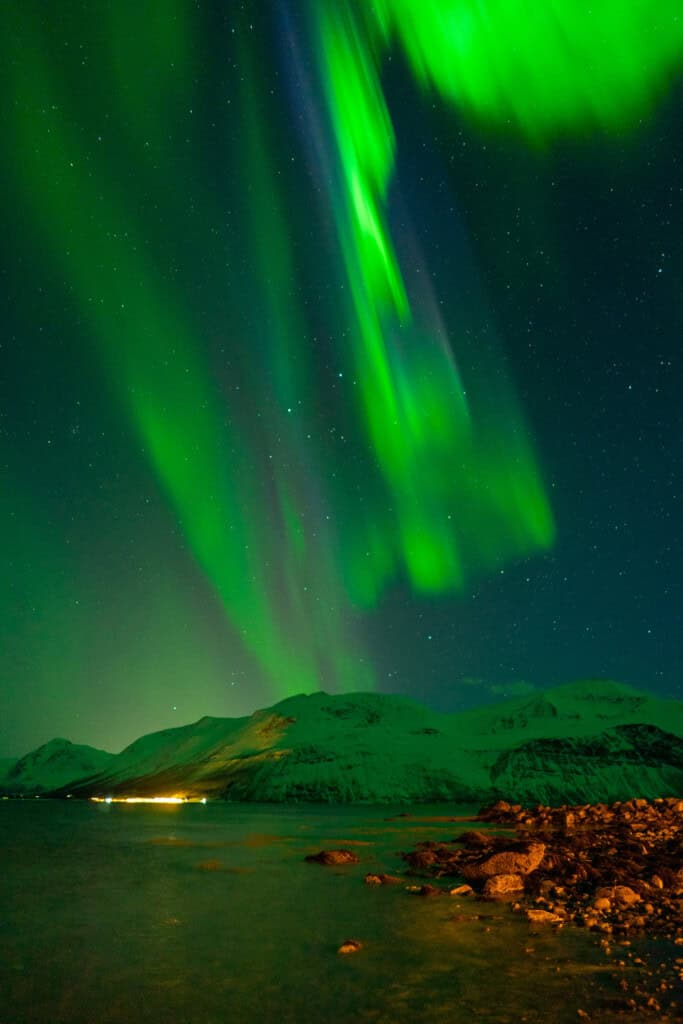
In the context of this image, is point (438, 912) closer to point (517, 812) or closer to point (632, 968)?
point (632, 968)

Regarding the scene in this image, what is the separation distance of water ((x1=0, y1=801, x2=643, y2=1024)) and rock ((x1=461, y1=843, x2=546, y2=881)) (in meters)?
2.68

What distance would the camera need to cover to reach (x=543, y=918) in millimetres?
20281

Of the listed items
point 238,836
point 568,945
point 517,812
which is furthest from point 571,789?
point 568,945

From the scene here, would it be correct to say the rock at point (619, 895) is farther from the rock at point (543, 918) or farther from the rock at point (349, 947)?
the rock at point (349, 947)

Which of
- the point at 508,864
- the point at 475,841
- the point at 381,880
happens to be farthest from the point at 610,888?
the point at 475,841

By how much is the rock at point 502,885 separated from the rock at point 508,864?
1087 millimetres

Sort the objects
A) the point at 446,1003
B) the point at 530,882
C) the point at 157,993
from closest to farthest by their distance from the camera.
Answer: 1. the point at 446,1003
2. the point at 157,993
3. the point at 530,882

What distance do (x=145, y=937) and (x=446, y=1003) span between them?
10.0 m

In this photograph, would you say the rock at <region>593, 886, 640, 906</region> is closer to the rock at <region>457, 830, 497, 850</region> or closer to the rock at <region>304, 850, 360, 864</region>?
the rock at <region>457, 830, 497, 850</region>

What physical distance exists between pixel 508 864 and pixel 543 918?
7.84 meters

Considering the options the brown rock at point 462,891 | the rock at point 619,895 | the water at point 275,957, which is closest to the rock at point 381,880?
the water at point 275,957

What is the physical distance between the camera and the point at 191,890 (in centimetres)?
2961

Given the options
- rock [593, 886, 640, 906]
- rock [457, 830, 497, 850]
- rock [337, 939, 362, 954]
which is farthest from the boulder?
rock [457, 830, 497, 850]

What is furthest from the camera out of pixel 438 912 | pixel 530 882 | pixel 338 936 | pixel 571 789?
pixel 571 789
